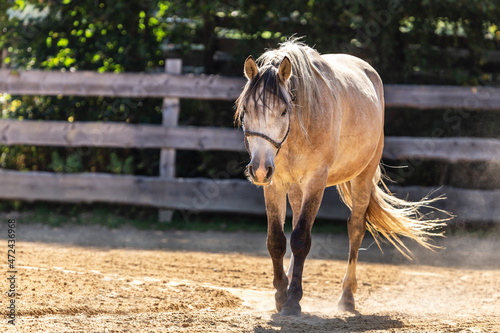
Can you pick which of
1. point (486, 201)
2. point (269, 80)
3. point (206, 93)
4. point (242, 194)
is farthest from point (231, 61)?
point (269, 80)

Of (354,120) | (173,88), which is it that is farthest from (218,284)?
(173,88)

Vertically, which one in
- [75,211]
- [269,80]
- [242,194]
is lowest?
[75,211]

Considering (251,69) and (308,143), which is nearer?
(251,69)

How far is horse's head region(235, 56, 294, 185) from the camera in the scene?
3.36 meters

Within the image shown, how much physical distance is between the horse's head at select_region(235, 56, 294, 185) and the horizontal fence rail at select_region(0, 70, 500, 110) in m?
4.10

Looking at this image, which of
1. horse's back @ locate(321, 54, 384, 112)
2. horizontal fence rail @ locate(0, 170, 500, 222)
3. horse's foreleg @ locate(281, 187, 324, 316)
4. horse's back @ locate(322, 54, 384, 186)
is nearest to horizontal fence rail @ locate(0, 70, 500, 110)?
horizontal fence rail @ locate(0, 170, 500, 222)

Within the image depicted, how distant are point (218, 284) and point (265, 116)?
1.83 metres

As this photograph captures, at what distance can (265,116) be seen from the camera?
3453 millimetres

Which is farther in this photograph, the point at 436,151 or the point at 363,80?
the point at 436,151

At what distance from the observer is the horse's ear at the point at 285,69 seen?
3.59 metres

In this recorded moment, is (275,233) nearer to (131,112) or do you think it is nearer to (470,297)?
(470,297)

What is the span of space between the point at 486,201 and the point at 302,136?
4.20m

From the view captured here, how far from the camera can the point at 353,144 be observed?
445 cm

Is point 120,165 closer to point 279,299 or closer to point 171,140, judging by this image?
point 171,140
